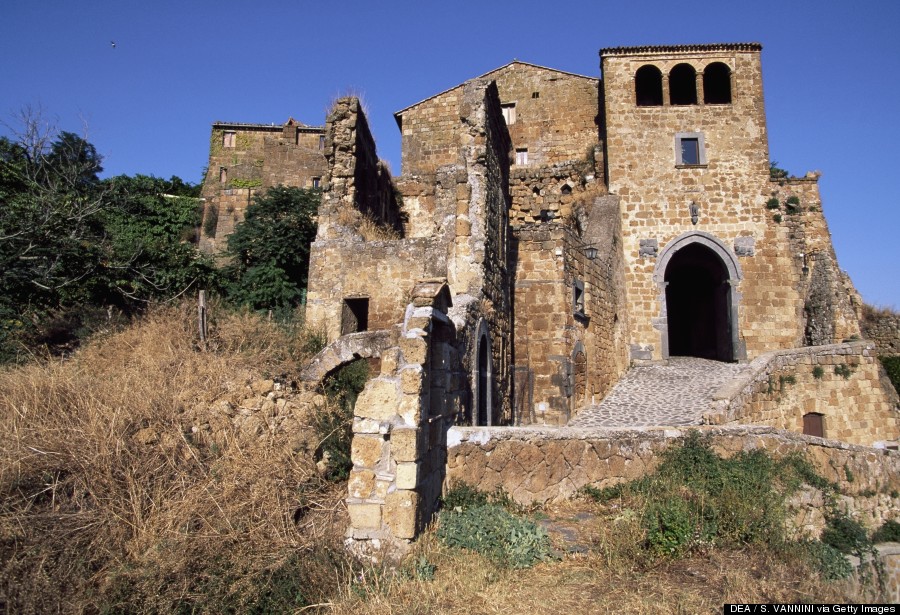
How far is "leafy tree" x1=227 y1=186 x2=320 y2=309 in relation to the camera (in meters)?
13.8

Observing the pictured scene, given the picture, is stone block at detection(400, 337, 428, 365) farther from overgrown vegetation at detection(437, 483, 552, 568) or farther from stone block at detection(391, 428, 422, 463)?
overgrown vegetation at detection(437, 483, 552, 568)

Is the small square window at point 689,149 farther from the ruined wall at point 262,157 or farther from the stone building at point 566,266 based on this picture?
the ruined wall at point 262,157

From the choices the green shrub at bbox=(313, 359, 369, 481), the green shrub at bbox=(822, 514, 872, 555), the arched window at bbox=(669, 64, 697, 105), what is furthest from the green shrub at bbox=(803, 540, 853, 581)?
the arched window at bbox=(669, 64, 697, 105)

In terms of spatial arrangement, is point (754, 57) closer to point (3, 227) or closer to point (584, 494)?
point (584, 494)

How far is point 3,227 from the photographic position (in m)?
10.3

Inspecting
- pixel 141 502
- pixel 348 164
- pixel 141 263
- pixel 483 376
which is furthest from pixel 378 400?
pixel 141 263

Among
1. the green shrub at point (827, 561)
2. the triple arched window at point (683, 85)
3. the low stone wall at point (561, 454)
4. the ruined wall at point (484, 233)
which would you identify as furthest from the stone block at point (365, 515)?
the triple arched window at point (683, 85)

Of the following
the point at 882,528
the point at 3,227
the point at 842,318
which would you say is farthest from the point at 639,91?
the point at 3,227

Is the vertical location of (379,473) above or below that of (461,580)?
above

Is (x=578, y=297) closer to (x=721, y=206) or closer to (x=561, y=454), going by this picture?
(x=721, y=206)

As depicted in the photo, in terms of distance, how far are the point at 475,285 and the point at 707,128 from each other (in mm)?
11852

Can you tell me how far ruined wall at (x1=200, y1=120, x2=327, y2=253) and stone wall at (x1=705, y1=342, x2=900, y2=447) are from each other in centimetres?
2243

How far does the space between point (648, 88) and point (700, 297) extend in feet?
24.2

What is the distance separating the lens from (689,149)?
17328mm
